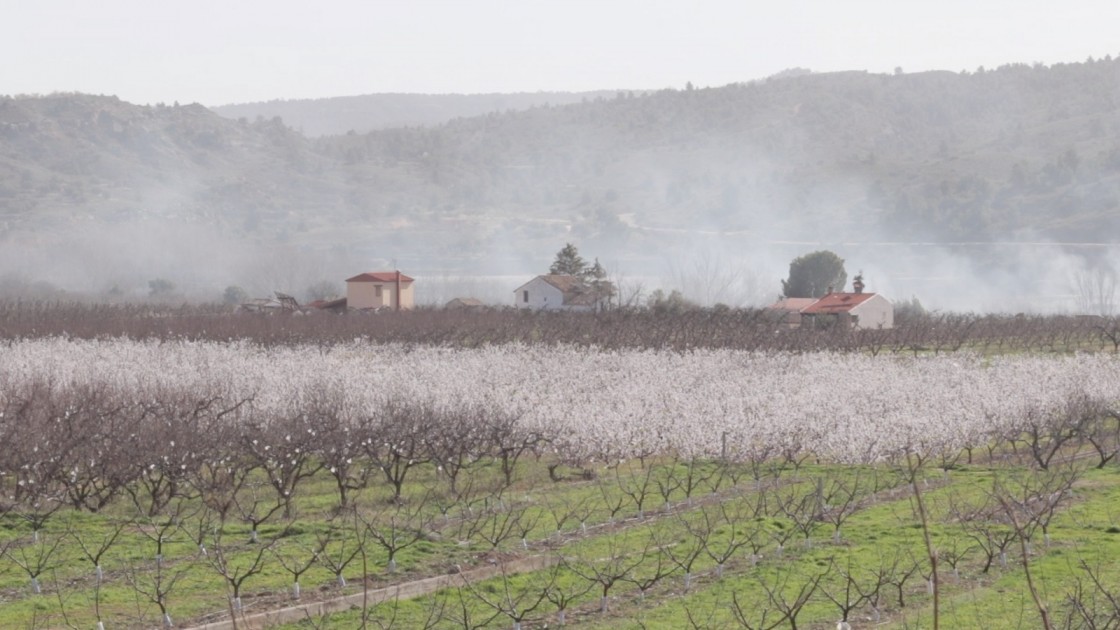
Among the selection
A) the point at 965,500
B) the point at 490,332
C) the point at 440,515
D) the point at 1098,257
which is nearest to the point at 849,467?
the point at 965,500

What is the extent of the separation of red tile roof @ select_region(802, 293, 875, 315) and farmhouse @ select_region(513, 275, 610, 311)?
572 inches

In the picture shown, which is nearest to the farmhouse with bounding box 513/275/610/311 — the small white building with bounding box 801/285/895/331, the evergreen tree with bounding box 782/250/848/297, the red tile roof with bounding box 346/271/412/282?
the red tile roof with bounding box 346/271/412/282

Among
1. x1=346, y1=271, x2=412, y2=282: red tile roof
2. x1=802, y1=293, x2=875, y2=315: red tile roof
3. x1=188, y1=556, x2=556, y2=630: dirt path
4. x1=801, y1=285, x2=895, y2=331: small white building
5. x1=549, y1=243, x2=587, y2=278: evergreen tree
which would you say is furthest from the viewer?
x1=549, y1=243, x2=587, y2=278: evergreen tree

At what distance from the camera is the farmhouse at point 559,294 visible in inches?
3593

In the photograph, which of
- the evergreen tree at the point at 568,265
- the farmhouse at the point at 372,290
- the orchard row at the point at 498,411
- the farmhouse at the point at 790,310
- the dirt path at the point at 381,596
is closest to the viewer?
the dirt path at the point at 381,596

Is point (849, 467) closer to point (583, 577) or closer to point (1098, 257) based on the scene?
point (583, 577)

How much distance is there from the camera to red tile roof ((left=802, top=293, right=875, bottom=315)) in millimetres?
76375

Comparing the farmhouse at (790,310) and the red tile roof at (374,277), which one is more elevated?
the red tile roof at (374,277)

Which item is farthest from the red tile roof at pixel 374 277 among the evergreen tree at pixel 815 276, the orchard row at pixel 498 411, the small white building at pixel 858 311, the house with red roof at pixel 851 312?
the orchard row at pixel 498 411

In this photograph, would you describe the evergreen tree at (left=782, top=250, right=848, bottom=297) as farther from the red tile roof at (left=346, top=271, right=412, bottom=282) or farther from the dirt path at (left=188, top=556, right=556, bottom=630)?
the dirt path at (left=188, top=556, right=556, bottom=630)

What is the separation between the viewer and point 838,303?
78188 mm

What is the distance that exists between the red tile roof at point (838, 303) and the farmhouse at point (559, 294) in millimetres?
14523

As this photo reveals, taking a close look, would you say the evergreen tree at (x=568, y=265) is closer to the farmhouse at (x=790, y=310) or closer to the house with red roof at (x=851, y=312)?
the farmhouse at (x=790, y=310)

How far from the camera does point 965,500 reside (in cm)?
2497
